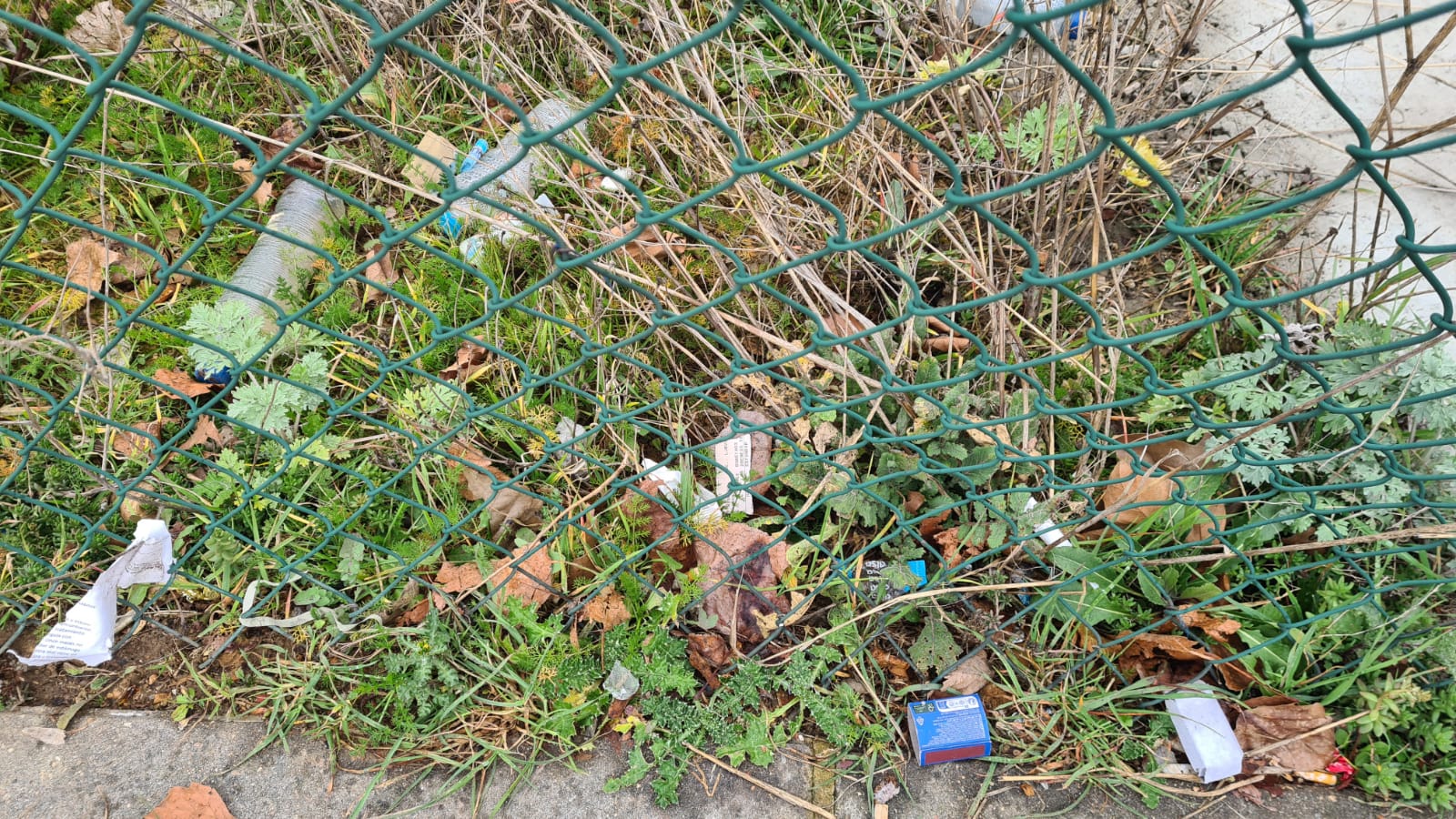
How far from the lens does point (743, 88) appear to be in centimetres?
261

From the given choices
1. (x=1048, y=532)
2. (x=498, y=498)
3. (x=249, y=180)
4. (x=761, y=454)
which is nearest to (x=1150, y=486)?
(x=1048, y=532)

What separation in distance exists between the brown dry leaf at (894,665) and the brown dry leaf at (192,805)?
55.1 inches

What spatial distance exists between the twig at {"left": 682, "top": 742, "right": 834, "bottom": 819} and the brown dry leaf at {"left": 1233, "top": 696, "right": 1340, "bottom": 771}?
93 centimetres

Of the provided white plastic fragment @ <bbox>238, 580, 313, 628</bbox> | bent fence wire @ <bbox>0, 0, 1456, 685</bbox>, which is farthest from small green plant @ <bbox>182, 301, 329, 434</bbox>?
white plastic fragment @ <bbox>238, 580, 313, 628</bbox>

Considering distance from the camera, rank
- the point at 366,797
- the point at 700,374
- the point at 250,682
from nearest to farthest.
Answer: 1. the point at 366,797
2. the point at 250,682
3. the point at 700,374

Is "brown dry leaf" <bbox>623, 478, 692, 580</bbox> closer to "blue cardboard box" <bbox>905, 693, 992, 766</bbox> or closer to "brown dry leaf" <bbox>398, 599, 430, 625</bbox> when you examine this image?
"brown dry leaf" <bbox>398, 599, 430, 625</bbox>

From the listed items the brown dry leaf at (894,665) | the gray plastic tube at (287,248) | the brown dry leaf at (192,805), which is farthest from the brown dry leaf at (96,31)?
the brown dry leaf at (894,665)

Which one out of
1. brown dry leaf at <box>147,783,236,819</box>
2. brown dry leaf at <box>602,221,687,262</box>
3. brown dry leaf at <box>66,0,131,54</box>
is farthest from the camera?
brown dry leaf at <box>66,0,131,54</box>

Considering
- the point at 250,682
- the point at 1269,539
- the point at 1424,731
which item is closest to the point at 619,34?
the point at 250,682

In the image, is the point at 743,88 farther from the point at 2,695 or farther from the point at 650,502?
the point at 2,695

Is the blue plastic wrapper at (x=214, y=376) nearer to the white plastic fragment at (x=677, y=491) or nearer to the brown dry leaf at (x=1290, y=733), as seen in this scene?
the white plastic fragment at (x=677, y=491)

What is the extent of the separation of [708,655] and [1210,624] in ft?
3.68

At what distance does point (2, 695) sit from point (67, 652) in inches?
8.0

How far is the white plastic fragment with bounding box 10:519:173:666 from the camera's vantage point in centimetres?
197
